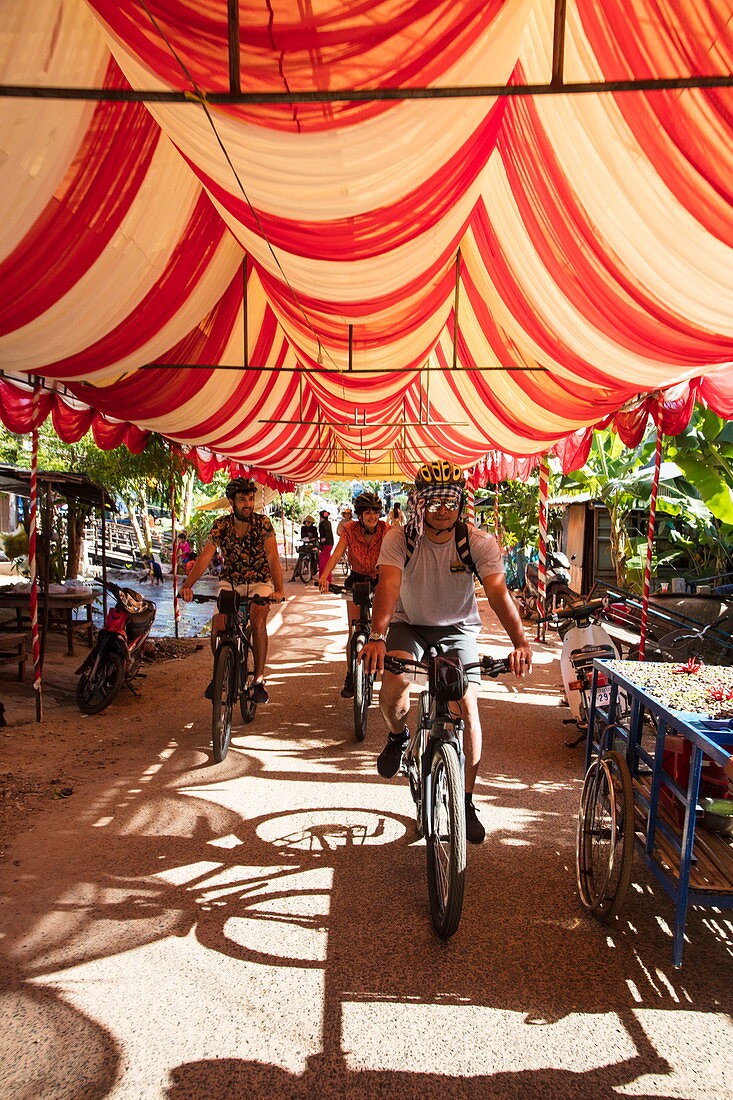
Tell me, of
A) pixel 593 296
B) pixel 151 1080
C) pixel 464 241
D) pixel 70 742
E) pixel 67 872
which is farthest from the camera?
pixel 70 742

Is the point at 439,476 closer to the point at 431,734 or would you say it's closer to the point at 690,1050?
the point at 431,734

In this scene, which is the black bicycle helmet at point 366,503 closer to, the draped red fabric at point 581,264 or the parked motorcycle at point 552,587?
the parked motorcycle at point 552,587

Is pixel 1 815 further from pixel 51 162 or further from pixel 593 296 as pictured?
pixel 593 296

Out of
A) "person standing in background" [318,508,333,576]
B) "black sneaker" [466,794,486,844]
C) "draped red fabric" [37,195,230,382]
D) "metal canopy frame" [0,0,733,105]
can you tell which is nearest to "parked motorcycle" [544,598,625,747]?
"black sneaker" [466,794,486,844]

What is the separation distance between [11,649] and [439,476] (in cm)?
566

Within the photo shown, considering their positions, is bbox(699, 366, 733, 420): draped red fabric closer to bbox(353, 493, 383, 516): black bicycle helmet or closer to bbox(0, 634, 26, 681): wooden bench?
bbox(353, 493, 383, 516): black bicycle helmet

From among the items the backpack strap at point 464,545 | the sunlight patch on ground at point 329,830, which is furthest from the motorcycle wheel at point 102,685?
the backpack strap at point 464,545

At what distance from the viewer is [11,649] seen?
23.3ft

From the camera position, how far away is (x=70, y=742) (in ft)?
17.6

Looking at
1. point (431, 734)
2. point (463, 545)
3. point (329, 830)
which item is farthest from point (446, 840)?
point (463, 545)

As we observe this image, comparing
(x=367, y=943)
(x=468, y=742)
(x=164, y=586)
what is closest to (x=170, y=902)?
(x=367, y=943)

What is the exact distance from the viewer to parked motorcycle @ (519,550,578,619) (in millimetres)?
6195

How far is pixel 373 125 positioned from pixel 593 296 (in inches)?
77.7

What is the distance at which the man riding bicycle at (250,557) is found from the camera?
551 cm
